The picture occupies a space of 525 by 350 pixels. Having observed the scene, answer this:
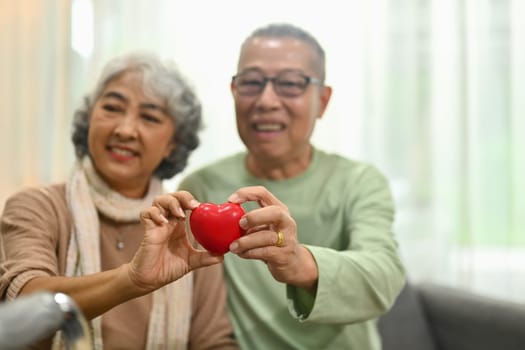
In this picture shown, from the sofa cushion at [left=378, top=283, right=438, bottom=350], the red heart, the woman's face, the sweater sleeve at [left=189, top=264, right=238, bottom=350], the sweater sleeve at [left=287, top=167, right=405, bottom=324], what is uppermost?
the woman's face

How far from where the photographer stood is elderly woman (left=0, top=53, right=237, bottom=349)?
0.88 m

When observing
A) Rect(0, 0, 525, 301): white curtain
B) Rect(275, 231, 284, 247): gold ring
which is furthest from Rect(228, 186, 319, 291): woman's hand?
Rect(0, 0, 525, 301): white curtain

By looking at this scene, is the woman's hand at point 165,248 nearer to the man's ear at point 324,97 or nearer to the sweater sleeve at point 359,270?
the sweater sleeve at point 359,270

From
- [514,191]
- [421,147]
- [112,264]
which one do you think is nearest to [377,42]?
[421,147]

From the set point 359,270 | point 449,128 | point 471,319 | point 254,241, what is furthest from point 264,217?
point 449,128

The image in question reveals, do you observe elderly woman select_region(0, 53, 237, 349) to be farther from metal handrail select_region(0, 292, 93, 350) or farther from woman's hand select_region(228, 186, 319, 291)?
metal handrail select_region(0, 292, 93, 350)

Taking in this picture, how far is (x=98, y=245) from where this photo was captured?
1019 mm

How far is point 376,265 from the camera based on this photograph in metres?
1.01

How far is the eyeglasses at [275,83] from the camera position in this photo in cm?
107

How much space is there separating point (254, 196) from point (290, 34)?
412mm

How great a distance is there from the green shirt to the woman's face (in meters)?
0.11

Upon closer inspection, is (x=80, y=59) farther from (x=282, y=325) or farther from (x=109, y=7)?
(x=282, y=325)

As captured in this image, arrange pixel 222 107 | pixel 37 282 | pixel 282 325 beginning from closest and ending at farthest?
pixel 37 282 → pixel 282 325 → pixel 222 107

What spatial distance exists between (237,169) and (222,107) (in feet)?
0.57
